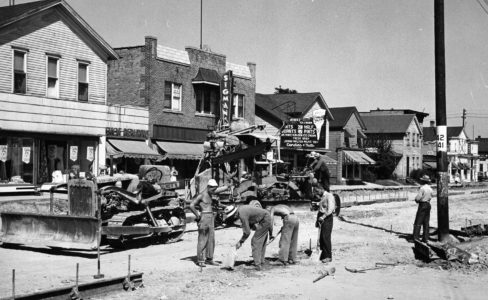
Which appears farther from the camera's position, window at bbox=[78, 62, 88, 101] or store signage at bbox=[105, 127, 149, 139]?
store signage at bbox=[105, 127, 149, 139]

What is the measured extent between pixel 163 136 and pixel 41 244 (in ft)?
74.4

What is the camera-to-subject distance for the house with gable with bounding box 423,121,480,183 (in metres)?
95.6

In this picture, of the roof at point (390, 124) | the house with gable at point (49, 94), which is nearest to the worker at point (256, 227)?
the house with gable at point (49, 94)

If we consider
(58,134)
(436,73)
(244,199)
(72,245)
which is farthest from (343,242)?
(58,134)

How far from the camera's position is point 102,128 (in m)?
32.0

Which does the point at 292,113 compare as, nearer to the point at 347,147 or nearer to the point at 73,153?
the point at 347,147

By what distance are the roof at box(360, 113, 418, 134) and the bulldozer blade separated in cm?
6392

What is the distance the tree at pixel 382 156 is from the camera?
6769cm

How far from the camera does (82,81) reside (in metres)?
31.2

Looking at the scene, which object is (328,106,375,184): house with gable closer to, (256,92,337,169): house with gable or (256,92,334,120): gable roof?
(256,92,337,169): house with gable

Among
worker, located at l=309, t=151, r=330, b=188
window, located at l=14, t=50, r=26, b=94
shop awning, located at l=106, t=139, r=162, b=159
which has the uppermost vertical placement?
window, located at l=14, t=50, r=26, b=94

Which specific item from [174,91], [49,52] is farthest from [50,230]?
[174,91]

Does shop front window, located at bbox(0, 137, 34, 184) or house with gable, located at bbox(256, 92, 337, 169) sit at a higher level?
house with gable, located at bbox(256, 92, 337, 169)


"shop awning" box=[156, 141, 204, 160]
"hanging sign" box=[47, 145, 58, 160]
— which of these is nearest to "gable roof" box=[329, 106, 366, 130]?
"shop awning" box=[156, 141, 204, 160]
